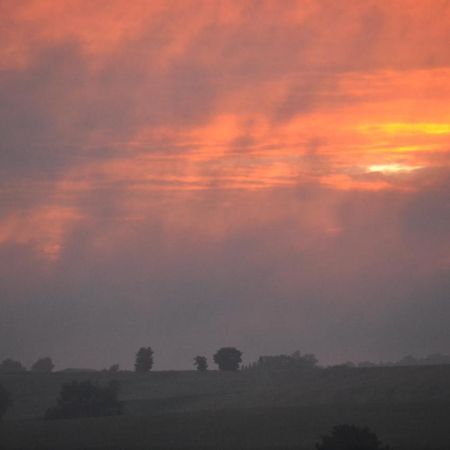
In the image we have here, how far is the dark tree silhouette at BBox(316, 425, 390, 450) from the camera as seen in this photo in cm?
4797

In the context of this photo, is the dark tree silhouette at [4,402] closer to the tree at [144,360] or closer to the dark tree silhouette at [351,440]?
the tree at [144,360]

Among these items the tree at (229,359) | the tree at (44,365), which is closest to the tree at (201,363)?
the tree at (229,359)

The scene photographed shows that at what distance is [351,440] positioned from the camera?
159 feet

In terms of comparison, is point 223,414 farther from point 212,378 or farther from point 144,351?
point 144,351

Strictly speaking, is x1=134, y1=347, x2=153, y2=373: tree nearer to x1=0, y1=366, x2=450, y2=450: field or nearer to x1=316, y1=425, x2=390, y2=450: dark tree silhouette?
x1=0, y1=366, x2=450, y2=450: field

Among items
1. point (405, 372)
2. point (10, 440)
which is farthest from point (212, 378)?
point (10, 440)

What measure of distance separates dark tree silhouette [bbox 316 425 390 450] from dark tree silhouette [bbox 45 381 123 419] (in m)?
55.2

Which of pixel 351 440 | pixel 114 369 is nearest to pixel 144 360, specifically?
pixel 114 369

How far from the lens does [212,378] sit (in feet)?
413

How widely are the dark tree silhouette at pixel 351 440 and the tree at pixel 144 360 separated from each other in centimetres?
10041

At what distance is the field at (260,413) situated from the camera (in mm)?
69562

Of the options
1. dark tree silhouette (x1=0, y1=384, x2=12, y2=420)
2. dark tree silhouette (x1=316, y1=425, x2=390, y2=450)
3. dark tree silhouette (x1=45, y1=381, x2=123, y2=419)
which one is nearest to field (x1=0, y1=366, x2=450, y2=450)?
dark tree silhouette (x1=45, y1=381, x2=123, y2=419)

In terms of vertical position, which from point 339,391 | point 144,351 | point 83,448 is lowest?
point 83,448

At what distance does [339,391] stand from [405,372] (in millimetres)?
8592
